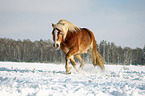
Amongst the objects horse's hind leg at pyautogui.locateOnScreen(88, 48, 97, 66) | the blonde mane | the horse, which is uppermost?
the blonde mane

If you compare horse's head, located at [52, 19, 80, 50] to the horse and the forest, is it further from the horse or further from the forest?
the forest

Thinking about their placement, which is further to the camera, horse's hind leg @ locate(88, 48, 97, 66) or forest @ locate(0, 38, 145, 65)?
forest @ locate(0, 38, 145, 65)

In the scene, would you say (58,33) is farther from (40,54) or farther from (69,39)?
(40,54)

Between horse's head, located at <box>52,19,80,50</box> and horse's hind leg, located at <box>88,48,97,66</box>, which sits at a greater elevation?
horse's head, located at <box>52,19,80,50</box>

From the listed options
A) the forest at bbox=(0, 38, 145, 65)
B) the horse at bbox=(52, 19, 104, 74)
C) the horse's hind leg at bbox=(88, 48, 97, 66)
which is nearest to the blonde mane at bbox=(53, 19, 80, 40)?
the horse at bbox=(52, 19, 104, 74)

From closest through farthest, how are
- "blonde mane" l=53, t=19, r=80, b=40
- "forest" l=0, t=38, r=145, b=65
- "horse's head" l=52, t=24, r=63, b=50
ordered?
"horse's head" l=52, t=24, r=63, b=50 < "blonde mane" l=53, t=19, r=80, b=40 < "forest" l=0, t=38, r=145, b=65

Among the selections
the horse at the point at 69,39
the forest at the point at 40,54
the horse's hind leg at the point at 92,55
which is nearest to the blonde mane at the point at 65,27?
the horse at the point at 69,39

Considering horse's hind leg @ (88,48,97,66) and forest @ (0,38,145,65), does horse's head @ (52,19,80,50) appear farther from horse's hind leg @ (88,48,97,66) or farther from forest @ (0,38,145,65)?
forest @ (0,38,145,65)

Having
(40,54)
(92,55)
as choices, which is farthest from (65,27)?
(40,54)

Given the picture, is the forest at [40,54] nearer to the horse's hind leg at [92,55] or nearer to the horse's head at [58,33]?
the horse's hind leg at [92,55]

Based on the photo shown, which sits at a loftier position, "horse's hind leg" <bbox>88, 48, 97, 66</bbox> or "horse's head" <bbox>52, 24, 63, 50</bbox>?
"horse's head" <bbox>52, 24, 63, 50</bbox>

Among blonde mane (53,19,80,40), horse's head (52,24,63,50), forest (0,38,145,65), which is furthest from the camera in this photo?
forest (0,38,145,65)

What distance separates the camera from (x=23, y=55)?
4806 cm

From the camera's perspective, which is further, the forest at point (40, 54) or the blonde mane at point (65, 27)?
the forest at point (40, 54)
